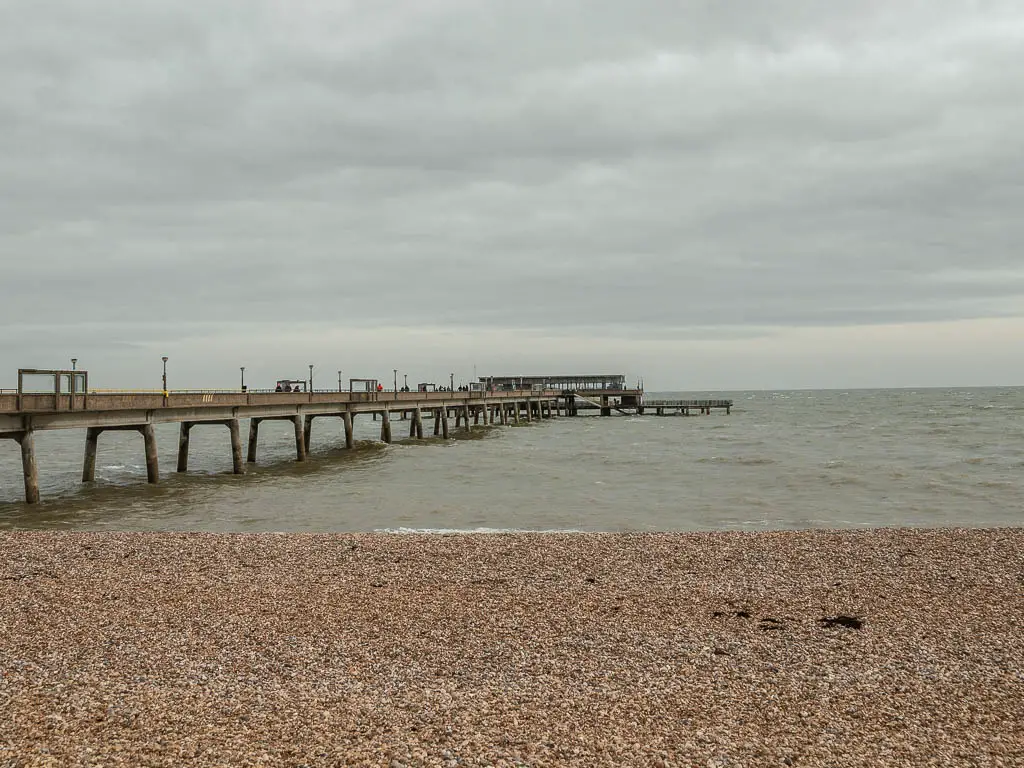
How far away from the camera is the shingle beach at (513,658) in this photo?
22.9 ft

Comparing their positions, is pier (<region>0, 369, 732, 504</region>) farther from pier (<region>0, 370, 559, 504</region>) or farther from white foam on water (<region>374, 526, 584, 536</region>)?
white foam on water (<region>374, 526, 584, 536</region>)

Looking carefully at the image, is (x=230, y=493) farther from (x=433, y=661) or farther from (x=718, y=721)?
(x=718, y=721)

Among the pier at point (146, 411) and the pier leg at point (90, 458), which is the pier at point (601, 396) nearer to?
the pier at point (146, 411)

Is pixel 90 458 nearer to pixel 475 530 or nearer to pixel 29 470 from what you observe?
pixel 29 470

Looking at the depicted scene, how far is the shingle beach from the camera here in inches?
275

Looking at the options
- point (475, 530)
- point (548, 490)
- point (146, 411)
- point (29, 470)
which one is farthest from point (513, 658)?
point (146, 411)

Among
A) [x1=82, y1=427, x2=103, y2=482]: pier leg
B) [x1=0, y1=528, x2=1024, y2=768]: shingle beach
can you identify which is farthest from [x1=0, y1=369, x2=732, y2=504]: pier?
[x1=0, y1=528, x2=1024, y2=768]: shingle beach

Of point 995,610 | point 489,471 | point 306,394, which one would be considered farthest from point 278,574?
point 306,394

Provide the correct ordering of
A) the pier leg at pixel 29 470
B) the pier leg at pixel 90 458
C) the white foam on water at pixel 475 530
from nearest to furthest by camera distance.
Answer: the white foam on water at pixel 475 530 < the pier leg at pixel 29 470 < the pier leg at pixel 90 458

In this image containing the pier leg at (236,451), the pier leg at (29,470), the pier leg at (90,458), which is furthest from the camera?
the pier leg at (236,451)

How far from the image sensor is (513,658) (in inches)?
367

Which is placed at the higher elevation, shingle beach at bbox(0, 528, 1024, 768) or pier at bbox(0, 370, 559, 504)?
pier at bbox(0, 370, 559, 504)

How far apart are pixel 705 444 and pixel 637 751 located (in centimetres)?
5203

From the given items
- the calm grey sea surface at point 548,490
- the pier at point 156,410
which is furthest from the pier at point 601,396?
the calm grey sea surface at point 548,490
